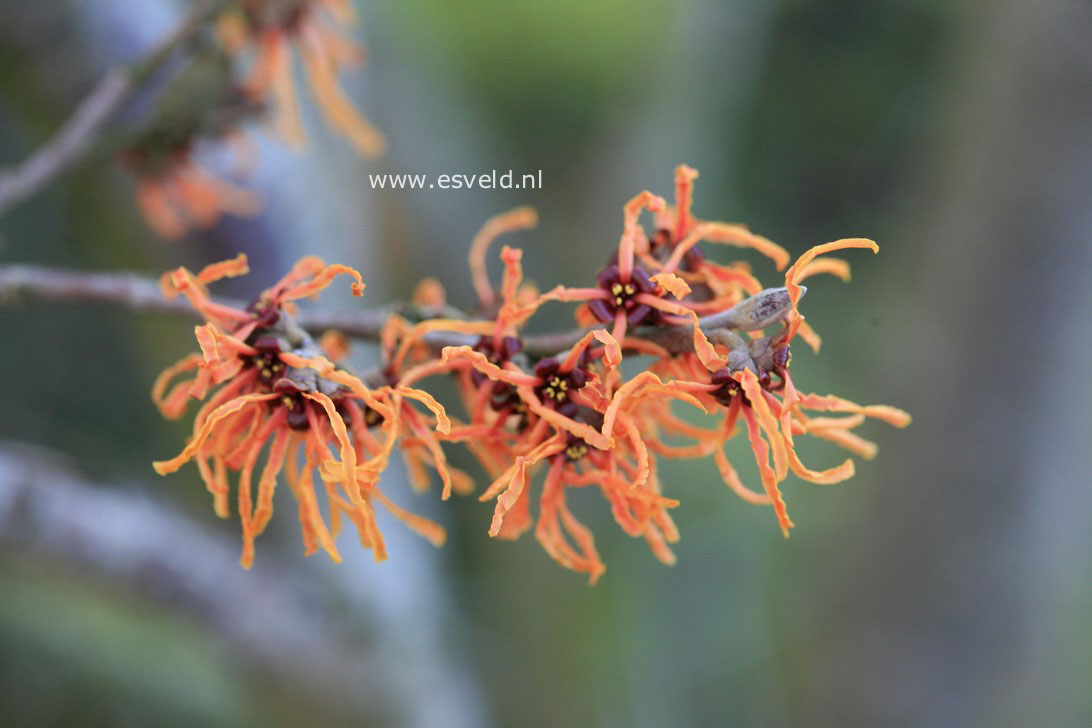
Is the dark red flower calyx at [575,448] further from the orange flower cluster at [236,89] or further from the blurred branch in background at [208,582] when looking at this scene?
the blurred branch in background at [208,582]

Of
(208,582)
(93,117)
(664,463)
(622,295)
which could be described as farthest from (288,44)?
(664,463)

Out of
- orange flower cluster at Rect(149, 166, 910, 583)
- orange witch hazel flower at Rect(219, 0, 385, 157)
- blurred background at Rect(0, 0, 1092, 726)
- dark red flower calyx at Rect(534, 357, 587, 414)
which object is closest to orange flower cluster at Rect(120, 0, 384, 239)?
orange witch hazel flower at Rect(219, 0, 385, 157)

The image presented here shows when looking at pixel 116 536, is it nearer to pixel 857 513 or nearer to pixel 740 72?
pixel 857 513

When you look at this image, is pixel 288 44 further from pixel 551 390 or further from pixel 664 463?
pixel 664 463

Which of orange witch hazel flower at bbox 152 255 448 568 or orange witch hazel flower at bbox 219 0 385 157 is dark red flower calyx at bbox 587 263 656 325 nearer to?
orange witch hazel flower at bbox 152 255 448 568

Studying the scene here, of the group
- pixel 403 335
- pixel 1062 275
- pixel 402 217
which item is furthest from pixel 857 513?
pixel 403 335

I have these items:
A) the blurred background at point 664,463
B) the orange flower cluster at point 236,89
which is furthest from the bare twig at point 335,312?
the blurred background at point 664,463

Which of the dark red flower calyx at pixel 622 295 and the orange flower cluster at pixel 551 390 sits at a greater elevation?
the dark red flower calyx at pixel 622 295
